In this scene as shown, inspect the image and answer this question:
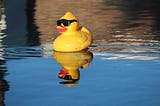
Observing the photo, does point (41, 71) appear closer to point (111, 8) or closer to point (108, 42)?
point (108, 42)

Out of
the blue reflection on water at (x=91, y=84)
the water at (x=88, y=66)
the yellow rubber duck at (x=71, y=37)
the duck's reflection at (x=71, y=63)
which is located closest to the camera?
the blue reflection on water at (x=91, y=84)

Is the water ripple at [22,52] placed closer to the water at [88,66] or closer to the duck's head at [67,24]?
the water at [88,66]

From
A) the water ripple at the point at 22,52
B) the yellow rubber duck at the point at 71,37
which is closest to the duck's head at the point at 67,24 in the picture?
the yellow rubber duck at the point at 71,37

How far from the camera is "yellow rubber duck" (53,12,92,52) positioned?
10.7 meters

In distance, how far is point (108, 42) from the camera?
11984 mm

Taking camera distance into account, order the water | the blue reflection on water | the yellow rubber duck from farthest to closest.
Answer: the yellow rubber duck, the water, the blue reflection on water

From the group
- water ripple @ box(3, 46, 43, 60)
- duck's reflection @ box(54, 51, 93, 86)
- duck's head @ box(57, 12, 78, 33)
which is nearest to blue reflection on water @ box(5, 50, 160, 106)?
duck's reflection @ box(54, 51, 93, 86)

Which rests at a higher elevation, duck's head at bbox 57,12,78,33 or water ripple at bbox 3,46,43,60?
duck's head at bbox 57,12,78,33

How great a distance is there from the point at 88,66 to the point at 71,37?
4.19 feet

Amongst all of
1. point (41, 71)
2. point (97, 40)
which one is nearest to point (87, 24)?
point (97, 40)

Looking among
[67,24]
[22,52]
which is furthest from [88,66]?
[22,52]

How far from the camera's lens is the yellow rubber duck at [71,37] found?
10727 millimetres

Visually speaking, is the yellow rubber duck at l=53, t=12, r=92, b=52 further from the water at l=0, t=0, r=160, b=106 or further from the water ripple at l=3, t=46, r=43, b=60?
the water ripple at l=3, t=46, r=43, b=60

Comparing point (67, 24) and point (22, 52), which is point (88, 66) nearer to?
point (67, 24)
